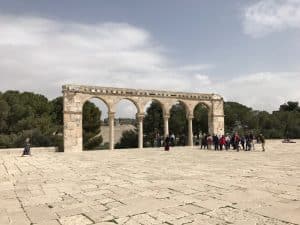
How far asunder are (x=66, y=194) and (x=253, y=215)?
4187mm

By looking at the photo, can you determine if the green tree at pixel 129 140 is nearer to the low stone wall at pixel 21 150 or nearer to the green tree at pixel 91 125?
the green tree at pixel 91 125

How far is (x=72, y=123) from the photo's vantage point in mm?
25703

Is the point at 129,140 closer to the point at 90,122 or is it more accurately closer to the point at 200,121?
the point at 90,122

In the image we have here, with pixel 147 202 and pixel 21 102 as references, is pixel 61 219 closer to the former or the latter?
pixel 147 202

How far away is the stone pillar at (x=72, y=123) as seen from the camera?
25.4 meters

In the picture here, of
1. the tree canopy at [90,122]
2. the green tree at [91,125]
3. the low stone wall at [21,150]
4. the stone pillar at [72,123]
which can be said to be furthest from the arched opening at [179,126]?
the low stone wall at [21,150]

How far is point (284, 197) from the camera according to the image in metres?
7.16

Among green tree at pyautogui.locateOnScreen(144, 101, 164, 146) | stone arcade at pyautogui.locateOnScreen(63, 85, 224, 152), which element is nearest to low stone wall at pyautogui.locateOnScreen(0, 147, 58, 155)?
stone arcade at pyautogui.locateOnScreen(63, 85, 224, 152)

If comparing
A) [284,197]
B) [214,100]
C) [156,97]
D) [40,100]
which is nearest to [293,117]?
[214,100]

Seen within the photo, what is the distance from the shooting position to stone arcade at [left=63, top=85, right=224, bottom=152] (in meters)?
25.5

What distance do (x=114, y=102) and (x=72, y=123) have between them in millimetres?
3727

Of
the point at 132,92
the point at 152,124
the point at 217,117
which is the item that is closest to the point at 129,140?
the point at 152,124

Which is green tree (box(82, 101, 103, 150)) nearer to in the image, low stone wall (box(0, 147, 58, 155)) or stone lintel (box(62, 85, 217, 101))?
stone lintel (box(62, 85, 217, 101))

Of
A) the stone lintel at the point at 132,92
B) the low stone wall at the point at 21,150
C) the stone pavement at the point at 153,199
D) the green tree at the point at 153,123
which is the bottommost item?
the stone pavement at the point at 153,199
